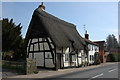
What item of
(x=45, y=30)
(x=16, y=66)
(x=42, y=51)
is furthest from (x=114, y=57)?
(x=16, y=66)

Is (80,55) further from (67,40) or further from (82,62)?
(67,40)

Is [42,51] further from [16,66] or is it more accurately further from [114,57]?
[114,57]

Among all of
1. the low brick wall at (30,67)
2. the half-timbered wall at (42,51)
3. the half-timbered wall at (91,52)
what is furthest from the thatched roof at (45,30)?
the half-timbered wall at (91,52)

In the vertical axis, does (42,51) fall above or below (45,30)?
below

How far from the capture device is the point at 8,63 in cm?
2277

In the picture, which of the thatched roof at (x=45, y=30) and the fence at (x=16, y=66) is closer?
the fence at (x=16, y=66)

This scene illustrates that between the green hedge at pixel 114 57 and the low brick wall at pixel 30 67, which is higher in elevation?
the low brick wall at pixel 30 67

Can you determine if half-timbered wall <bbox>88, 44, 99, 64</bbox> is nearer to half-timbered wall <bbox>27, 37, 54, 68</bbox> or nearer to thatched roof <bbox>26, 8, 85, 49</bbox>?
thatched roof <bbox>26, 8, 85, 49</bbox>

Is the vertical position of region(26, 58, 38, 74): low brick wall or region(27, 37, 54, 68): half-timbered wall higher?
region(27, 37, 54, 68): half-timbered wall

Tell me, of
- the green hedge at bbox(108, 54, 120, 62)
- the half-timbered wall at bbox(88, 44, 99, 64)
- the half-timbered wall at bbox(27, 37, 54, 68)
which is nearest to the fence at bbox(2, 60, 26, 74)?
the half-timbered wall at bbox(27, 37, 54, 68)

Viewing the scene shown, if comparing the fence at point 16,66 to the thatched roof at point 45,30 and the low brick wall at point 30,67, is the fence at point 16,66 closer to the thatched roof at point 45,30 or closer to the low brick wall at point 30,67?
the low brick wall at point 30,67

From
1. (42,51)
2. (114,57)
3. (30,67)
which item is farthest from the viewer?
(114,57)

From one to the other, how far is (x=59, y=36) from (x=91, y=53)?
639 inches

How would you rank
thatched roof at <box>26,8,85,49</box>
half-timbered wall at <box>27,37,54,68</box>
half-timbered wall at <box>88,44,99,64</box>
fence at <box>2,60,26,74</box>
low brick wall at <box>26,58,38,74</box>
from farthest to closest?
1. half-timbered wall at <box>88,44,99,64</box>
2. thatched roof at <box>26,8,85,49</box>
3. half-timbered wall at <box>27,37,54,68</box>
4. fence at <box>2,60,26,74</box>
5. low brick wall at <box>26,58,38,74</box>
